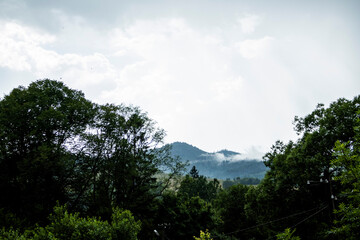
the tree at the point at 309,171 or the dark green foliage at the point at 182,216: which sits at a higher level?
the tree at the point at 309,171

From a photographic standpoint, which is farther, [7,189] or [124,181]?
[124,181]

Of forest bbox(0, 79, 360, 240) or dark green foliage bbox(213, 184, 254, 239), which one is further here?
dark green foliage bbox(213, 184, 254, 239)

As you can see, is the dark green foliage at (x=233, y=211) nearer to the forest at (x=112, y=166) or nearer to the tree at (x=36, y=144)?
the forest at (x=112, y=166)

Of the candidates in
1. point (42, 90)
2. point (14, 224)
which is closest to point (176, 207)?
point (14, 224)

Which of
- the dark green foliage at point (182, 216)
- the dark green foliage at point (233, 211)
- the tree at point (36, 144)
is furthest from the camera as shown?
the dark green foliage at point (233, 211)

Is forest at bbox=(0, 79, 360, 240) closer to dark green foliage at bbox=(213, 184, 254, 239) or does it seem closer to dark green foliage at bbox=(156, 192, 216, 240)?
dark green foliage at bbox=(156, 192, 216, 240)

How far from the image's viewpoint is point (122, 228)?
1449 cm

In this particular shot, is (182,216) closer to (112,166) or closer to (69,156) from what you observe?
(112,166)

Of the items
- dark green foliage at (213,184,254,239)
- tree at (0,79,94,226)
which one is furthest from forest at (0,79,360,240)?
dark green foliage at (213,184,254,239)

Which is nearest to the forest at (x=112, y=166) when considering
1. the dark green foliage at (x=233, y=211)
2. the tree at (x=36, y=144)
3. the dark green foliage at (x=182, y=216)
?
the tree at (x=36, y=144)

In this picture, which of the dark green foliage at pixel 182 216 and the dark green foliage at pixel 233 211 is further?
the dark green foliage at pixel 233 211

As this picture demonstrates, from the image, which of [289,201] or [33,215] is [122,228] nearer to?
[33,215]

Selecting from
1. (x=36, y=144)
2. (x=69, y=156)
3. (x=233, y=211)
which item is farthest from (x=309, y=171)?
(x=233, y=211)

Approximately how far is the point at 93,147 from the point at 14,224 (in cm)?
968
